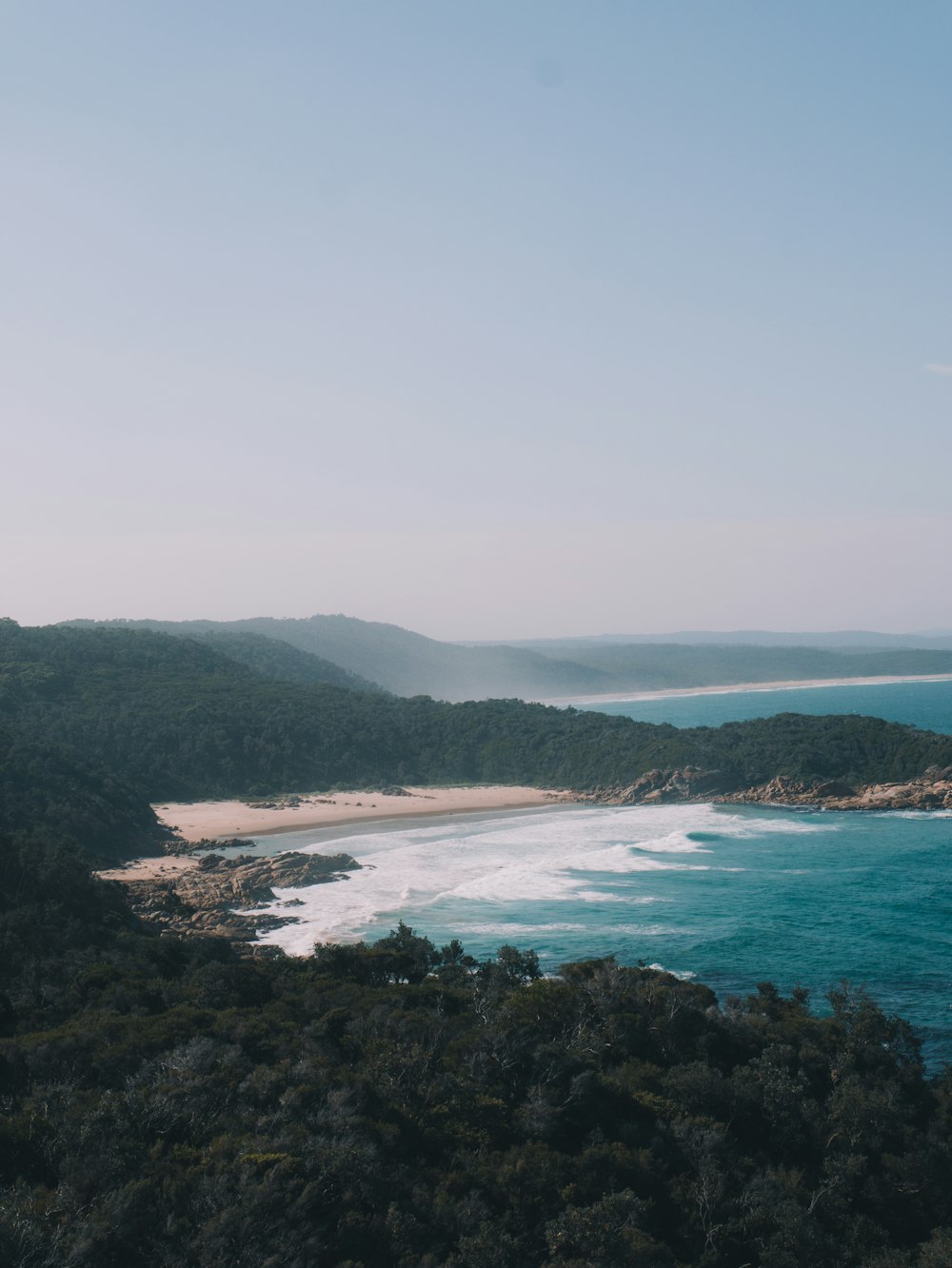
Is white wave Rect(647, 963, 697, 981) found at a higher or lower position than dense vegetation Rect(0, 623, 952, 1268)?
lower

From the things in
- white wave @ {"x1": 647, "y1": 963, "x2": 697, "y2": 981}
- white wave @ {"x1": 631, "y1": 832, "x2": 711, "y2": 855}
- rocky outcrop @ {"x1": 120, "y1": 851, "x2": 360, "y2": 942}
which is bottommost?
white wave @ {"x1": 647, "y1": 963, "x2": 697, "y2": 981}

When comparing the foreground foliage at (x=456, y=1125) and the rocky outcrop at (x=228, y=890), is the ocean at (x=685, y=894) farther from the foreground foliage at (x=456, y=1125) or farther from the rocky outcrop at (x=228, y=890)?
the foreground foliage at (x=456, y=1125)

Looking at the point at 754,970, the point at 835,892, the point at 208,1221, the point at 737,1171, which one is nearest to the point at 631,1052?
the point at 737,1171

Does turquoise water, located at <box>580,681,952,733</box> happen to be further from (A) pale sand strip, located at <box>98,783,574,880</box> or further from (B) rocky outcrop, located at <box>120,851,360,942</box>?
(B) rocky outcrop, located at <box>120,851,360,942</box>

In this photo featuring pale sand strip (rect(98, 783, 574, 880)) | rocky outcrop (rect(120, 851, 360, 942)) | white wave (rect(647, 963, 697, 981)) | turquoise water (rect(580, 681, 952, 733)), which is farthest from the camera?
turquoise water (rect(580, 681, 952, 733))

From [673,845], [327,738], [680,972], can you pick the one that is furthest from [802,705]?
[680,972]

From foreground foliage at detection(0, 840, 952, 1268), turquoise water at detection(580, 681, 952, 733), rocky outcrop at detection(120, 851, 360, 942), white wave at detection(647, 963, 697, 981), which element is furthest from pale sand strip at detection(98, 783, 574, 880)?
turquoise water at detection(580, 681, 952, 733)

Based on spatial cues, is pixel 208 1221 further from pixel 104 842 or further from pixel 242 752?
pixel 242 752
